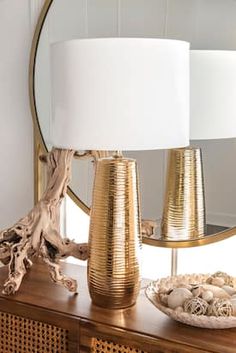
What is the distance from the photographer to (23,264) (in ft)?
5.37

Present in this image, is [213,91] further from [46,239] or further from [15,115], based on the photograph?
[15,115]

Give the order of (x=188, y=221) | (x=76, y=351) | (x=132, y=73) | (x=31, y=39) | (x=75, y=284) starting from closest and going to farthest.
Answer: (x=132, y=73)
(x=76, y=351)
(x=75, y=284)
(x=188, y=221)
(x=31, y=39)

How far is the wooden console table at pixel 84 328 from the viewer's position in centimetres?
133

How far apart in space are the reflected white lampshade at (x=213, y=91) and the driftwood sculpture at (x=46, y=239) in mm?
375

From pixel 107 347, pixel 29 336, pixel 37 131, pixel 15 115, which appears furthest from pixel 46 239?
pixel 15 115

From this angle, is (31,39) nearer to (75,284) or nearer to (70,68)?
(70,68)

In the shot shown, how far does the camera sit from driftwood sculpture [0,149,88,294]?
1.60 meters

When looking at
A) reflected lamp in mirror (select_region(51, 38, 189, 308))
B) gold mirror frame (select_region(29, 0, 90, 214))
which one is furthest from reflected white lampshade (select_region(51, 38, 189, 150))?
gold mirror frame (select_region(29, 0, 90, 214))

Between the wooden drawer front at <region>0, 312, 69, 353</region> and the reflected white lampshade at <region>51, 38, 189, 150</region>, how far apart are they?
47 centimetres

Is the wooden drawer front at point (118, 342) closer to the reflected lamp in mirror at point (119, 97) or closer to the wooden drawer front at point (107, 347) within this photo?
the wooden drawer front at point (107, 347)

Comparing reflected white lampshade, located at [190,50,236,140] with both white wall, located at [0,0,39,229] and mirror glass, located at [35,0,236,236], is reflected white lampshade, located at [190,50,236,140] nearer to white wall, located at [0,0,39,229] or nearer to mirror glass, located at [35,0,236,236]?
mirror glass, located at [35,0,236,236]

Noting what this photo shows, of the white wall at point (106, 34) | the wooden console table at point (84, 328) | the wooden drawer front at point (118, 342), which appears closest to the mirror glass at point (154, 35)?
the white wall at point (106, 34)

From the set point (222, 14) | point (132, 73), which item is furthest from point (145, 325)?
point (222, 14)

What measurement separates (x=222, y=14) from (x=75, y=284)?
81 cm
